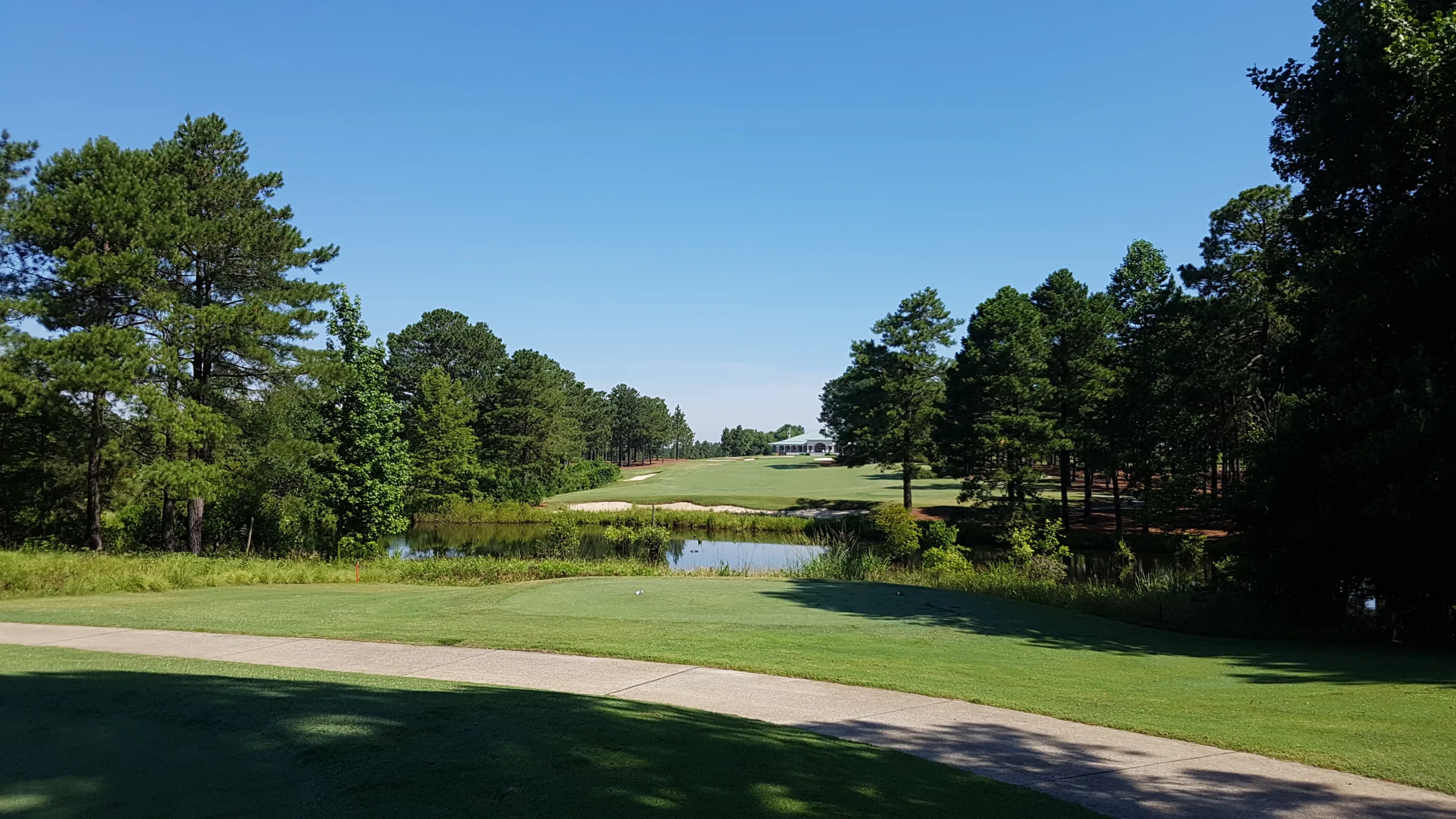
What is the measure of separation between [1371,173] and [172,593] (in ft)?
83.3

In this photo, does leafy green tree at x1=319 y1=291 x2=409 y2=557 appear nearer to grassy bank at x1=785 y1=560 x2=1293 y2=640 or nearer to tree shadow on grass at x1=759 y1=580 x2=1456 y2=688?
grassy bank at x1=785 y1=560 x2=1293 y2=640

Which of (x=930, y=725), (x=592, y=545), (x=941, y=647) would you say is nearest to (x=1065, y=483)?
(x=592, y=545)

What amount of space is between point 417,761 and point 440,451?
55407mm

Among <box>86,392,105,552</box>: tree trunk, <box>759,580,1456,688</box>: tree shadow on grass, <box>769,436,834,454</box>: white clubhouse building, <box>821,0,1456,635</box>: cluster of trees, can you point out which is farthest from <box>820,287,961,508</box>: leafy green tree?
<box>769,436,834,454</box>: white clubhouse building

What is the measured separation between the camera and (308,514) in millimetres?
37125

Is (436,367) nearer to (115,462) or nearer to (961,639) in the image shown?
(115,462)

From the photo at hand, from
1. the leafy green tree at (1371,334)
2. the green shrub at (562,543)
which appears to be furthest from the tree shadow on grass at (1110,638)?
the green shrub at (562,543)

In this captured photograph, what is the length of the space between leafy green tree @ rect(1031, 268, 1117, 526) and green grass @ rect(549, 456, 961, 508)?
11.7 m

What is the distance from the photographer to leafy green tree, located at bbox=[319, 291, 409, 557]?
32.2 meters

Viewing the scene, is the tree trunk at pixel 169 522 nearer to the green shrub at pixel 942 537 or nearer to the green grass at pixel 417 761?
the green grass at pixel 417 761

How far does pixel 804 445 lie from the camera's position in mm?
167125

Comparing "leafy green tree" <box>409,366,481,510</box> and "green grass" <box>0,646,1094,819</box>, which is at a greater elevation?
"leafy green tree" <box>409,366,481,510</box>

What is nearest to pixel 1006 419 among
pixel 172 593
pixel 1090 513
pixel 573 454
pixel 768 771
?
pixel 1090 513

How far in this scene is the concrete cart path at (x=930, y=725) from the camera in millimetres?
5895
